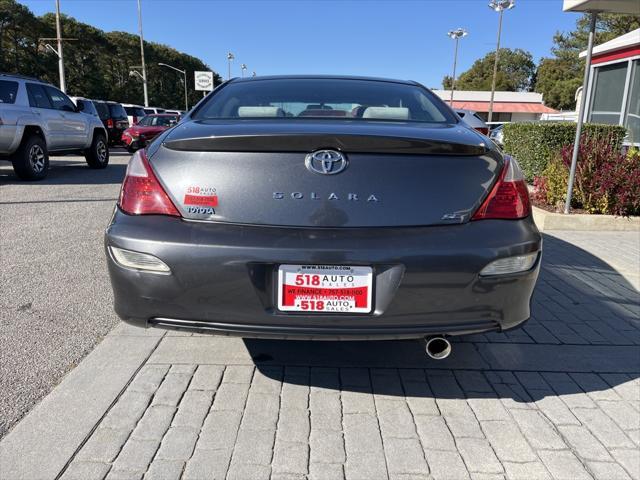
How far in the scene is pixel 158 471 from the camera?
6.28 feet

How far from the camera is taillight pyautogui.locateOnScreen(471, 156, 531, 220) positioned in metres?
2.12

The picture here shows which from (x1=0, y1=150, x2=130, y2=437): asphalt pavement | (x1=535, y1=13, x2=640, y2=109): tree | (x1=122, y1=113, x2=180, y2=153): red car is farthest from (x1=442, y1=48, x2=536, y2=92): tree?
(x1=0, y1=150, x2=130, y2=437): asphalt pavement

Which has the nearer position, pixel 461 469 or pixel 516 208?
pixel 461 469

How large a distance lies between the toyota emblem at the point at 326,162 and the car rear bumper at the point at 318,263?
26 centimetres

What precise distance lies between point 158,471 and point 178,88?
241 feet

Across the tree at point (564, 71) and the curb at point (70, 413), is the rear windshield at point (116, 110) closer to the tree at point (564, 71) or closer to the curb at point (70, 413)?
the curb at point (70, 413)

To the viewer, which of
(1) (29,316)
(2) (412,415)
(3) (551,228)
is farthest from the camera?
(3) (551,228)

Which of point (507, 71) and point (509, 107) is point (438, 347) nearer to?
point (509, 107)

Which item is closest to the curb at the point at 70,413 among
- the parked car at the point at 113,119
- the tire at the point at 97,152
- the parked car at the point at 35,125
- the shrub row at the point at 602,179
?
the shrub row at the point at 602,179

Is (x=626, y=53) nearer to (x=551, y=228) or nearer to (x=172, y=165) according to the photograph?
(x=551, y=228)

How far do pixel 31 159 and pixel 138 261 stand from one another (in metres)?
8.77

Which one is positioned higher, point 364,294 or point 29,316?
point 364,294

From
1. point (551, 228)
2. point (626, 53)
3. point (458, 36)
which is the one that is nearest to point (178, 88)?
point (458, 36)

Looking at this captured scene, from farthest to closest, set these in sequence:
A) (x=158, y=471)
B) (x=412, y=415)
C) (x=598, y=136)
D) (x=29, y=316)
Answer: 1. (x=598, y=136)
2. (x=29, y=316)
3. (x=412, y=415)
4. (x=158, y=471)
